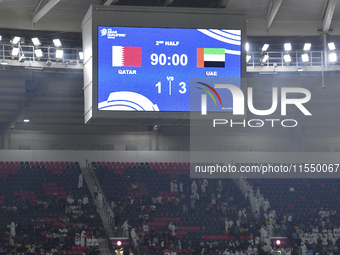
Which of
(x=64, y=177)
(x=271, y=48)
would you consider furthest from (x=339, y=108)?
(x=64, y=177)

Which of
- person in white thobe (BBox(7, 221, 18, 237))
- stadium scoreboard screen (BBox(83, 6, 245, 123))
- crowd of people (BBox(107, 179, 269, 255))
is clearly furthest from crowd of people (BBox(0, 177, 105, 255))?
stadium scoreboard screen (BBox(83, 6, 245, 123))

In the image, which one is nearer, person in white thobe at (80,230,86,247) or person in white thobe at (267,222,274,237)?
person in white thobe at (80,230,86,247)

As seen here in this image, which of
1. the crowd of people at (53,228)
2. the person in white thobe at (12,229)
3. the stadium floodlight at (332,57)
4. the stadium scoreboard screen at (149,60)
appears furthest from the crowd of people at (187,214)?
the stadium scoreboard screen at (149,60)

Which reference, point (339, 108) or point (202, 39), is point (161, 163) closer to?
point (339, 108)

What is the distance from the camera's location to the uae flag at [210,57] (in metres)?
16.0

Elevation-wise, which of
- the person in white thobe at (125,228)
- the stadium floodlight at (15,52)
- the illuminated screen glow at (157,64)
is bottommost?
the person in white thobe at (125,228)

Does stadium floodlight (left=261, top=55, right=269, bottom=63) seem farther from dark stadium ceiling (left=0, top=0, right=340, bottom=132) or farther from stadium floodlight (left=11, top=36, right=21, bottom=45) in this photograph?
stadium floodlight (left=11, top=36, right=21, bottom=45)

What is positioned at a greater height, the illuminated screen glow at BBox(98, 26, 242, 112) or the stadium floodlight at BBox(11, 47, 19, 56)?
the stadium floodlight at BBox(11, 47, 19, 56)

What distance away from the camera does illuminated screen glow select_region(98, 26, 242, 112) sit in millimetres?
15734

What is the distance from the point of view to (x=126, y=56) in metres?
15.9

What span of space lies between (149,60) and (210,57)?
66.7 inches

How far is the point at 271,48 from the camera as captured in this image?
82.6ft

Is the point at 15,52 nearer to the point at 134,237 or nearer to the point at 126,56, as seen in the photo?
the point at 126,56

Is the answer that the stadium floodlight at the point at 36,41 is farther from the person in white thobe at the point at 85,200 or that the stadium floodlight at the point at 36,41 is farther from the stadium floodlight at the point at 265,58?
the stadium floodlight at the point at 265,58
